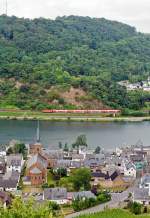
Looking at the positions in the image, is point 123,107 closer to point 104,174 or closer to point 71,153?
point 71,153

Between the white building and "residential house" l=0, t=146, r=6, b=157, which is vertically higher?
"residential house" l=0, t=146, r=6, b=157

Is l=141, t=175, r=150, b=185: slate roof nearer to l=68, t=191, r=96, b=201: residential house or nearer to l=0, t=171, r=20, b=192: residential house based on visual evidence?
l=68, t=191, r=96, b=201: residential house

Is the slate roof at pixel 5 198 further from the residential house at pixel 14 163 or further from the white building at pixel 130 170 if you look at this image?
the white building at pixel 130 170

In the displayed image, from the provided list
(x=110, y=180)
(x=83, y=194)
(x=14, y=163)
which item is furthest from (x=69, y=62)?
(x=83, y=194)

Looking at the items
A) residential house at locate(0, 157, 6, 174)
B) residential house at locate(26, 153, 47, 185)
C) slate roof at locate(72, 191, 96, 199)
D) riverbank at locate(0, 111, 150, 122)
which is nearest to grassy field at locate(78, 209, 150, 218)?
slate roof at locate(72, 191, 96, 199)

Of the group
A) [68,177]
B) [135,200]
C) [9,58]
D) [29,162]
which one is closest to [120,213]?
[135,200]

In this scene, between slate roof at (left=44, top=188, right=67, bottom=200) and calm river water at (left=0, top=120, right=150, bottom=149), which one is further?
calm river water at (left=0, top=120, right=150, bottom=149)

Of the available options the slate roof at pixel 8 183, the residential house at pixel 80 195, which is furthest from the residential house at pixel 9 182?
the residential house at pixel 80 195
